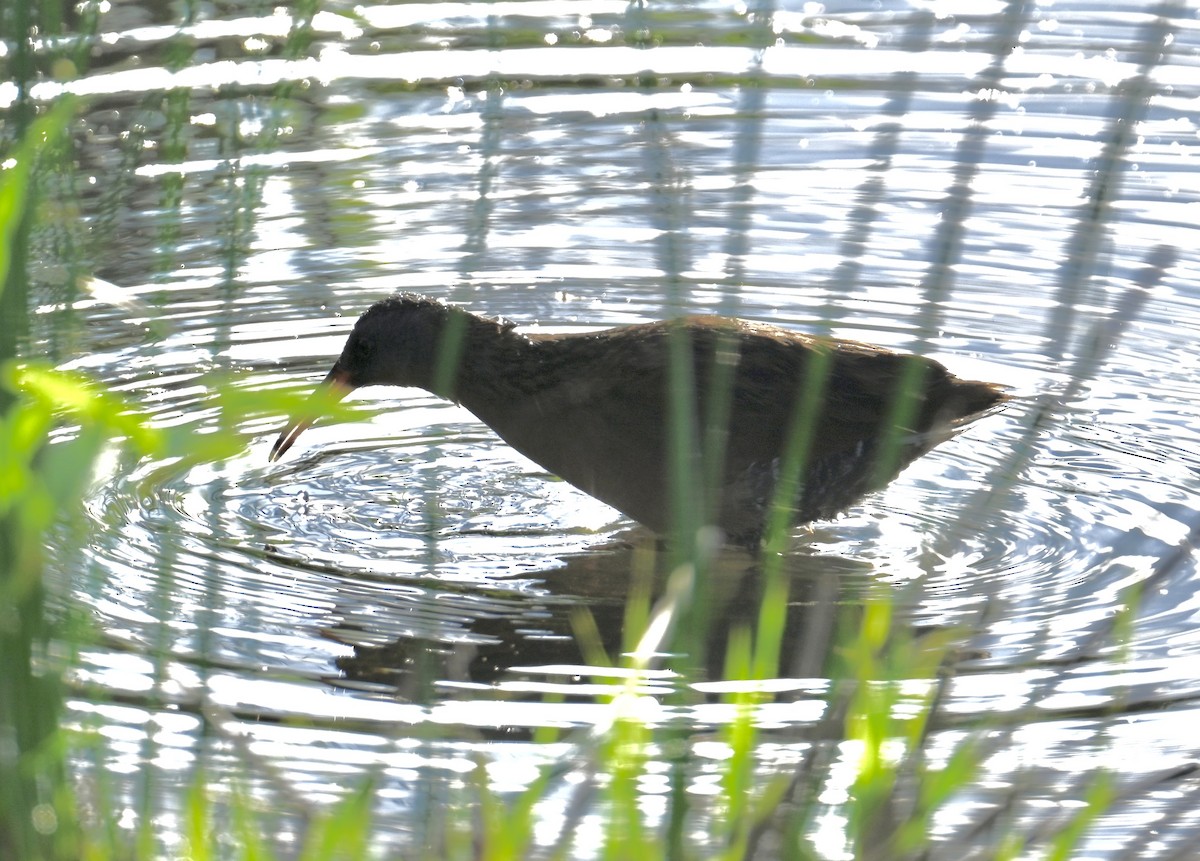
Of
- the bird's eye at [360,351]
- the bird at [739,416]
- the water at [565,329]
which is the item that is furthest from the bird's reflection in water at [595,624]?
the bird's eye at [360,351]

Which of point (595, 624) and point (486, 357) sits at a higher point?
point (486, 357)

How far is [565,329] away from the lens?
21.0 feet

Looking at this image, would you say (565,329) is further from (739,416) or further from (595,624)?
(595,624)

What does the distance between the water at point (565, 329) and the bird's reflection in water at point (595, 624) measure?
15 mm

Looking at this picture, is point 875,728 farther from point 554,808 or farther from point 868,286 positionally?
point 868,286

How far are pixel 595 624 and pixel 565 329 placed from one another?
204 cm

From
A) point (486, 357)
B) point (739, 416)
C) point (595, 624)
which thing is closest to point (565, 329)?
point (486, 357)

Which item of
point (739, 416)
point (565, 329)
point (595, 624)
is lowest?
point (595, 624)

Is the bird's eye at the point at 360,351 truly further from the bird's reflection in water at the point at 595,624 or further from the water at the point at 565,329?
the bird's reflection in water at the point at 595,624

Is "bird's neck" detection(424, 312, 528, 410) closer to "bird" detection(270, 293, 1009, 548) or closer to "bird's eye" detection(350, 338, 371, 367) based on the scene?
"bird" detection(270, 293, 1009, 548)

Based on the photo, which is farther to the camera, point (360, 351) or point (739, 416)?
point (360, 351)

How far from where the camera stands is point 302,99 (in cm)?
836

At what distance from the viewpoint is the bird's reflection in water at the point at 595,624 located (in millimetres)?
4188

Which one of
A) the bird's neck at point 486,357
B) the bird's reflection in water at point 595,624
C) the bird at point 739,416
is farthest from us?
the bird's neck at point 486,357
